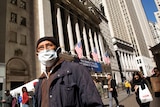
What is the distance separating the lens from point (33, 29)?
22.7 metres

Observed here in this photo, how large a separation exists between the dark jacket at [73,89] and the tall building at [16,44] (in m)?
16.1

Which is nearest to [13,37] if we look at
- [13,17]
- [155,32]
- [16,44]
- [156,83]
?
[16,44]

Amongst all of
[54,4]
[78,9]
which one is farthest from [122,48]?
[54,4]

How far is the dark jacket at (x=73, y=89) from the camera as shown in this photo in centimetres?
174

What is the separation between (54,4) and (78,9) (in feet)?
22.8

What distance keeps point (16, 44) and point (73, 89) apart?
1945 cm

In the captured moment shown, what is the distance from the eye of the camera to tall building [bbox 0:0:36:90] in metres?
18.1

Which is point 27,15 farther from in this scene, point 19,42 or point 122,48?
point 122,48

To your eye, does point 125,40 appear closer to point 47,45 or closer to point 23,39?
point 23,39

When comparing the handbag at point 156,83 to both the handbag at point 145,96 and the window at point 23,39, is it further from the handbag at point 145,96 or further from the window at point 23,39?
the window at point 23,39

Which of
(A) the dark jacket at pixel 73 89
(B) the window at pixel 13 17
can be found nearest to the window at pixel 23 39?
(B) the window at pixel 13 17

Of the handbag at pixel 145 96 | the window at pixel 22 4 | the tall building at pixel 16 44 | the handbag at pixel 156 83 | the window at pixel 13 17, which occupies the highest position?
the window at pixel 22 4

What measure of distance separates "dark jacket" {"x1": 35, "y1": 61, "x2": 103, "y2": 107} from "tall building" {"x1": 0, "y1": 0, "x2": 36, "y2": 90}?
16131 mm

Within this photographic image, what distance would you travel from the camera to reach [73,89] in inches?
71.1
